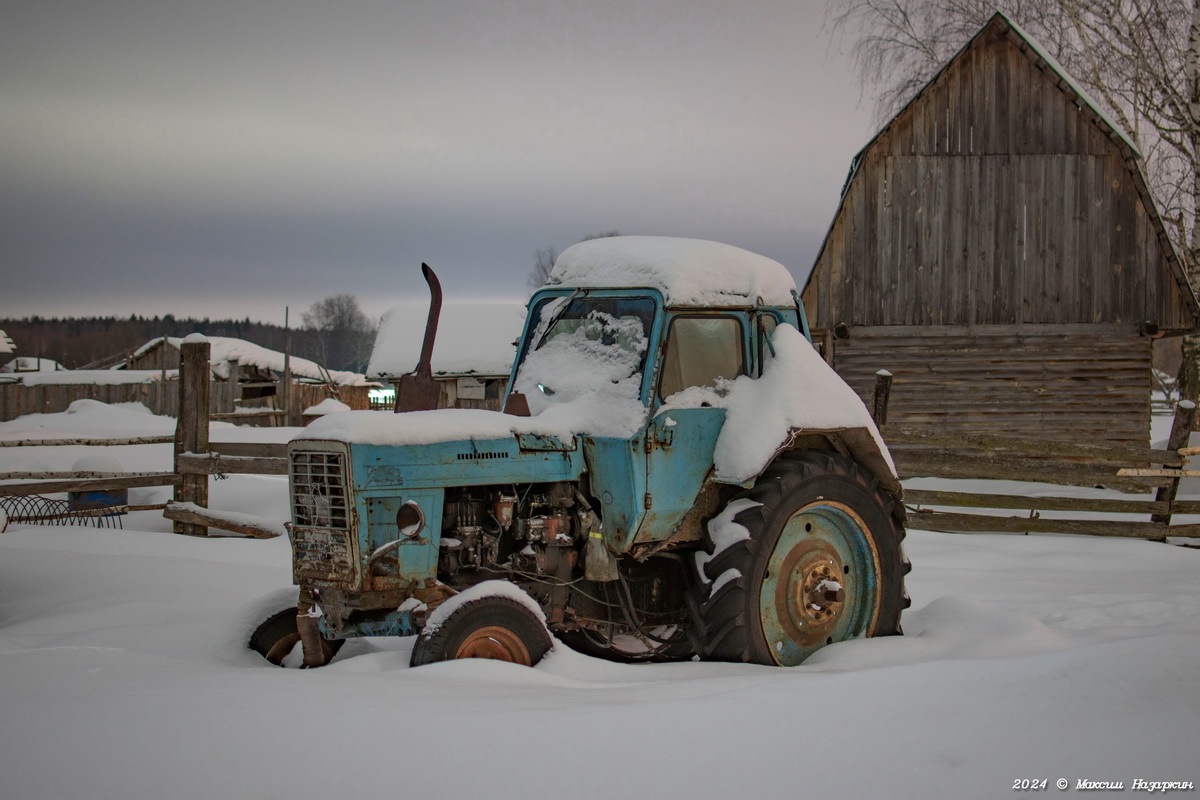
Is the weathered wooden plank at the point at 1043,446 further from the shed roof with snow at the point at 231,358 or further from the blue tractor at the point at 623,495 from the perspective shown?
the shed roof with snow at the point at 231,358

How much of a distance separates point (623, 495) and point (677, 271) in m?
1.21

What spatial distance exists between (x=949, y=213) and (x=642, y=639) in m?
10.8

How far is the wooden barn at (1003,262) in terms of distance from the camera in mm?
13656

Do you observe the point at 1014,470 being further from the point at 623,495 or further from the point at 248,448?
the point at 248,448

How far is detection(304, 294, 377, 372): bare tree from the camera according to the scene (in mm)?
96125

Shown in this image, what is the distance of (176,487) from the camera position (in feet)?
32.0

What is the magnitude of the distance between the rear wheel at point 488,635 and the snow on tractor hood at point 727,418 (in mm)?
792

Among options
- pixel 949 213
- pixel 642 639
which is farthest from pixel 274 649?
pixel 949 213

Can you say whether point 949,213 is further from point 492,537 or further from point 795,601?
point 492,537

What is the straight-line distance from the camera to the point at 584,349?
17.6 ft

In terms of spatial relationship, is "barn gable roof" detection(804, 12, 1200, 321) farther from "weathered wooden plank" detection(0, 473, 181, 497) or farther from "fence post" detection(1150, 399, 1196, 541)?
"weathered wooden plank" detection(0, 473, 181, 497)

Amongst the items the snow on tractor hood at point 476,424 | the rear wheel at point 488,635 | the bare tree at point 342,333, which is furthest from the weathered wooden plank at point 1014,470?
the bare tree at point 342,333

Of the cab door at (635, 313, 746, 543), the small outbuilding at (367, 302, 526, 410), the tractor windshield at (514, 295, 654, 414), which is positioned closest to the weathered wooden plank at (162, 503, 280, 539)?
the tractor windshield at (514, 295, 654, 414)

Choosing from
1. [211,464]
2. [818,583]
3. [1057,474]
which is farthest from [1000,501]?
[211,464]
